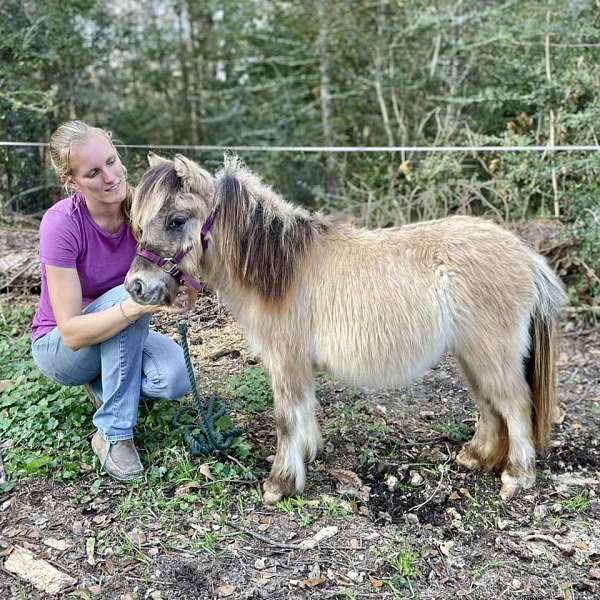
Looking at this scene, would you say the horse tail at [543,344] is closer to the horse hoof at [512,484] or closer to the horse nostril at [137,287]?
the horse hoof at [512,484]

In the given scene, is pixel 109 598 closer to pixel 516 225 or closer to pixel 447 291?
pixel 447 291

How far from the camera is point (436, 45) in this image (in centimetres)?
750

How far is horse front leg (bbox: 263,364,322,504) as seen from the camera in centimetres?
290

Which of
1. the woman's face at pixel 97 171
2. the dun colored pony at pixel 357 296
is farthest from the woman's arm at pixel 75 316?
the woman's face at pixel 97 171

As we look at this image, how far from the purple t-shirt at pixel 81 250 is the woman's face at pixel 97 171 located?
13 centimetres

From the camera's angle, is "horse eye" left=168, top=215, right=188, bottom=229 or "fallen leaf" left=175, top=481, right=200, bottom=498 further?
"fallen leaf" left=175, top=481, right=200, bottom=498

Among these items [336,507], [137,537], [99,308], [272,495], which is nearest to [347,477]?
[336,507]

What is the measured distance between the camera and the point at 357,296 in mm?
2822

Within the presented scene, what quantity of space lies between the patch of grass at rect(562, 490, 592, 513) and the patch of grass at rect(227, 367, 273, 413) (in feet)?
5.53

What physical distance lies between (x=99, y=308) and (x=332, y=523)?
1.50 m

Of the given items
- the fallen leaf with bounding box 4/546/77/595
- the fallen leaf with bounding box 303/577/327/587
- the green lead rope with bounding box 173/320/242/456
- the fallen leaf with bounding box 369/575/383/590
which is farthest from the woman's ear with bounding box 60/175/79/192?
the fallen leaf with bounding box 369/575/383/590

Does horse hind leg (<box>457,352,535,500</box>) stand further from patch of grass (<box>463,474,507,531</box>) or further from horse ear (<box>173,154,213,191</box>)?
horse ear (<box>173,154,213,191</box>)

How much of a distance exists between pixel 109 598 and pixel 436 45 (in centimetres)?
707

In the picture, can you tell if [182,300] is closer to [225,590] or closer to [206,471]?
[206,471]
